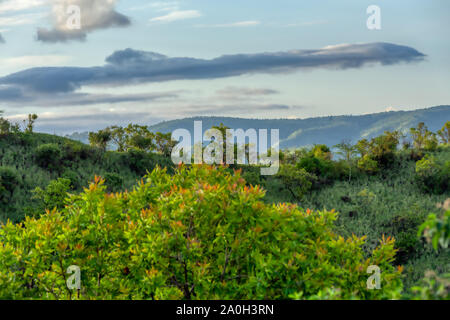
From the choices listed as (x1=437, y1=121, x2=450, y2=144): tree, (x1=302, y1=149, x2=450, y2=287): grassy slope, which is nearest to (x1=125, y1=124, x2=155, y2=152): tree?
(x1=302, y1=149, x2=450, y2=287): grassy slope

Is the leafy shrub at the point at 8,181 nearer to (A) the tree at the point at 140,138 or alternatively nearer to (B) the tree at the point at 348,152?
(A) the tree at the point at 140,138

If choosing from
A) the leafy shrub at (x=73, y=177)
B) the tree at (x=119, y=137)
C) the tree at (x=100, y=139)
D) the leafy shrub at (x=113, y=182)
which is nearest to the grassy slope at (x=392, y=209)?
the leafy shrub at (x=113, y=182)

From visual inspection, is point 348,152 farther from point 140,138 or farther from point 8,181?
Answer: point 8,181

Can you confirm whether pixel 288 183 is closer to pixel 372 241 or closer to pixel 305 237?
pixel 372 241

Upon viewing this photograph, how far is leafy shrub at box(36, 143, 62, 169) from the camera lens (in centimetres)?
4069

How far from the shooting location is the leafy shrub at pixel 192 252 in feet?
32.3

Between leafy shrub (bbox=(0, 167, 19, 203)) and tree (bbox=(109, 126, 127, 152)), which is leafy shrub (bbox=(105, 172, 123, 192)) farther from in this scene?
tree (bbox=(109, 126, 127, 152))

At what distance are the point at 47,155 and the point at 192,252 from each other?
113 ft

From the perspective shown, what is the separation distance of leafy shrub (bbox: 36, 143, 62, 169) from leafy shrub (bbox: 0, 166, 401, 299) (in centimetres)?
3064

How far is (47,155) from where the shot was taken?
4100cm

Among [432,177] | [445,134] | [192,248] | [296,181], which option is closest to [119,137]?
[296,181]

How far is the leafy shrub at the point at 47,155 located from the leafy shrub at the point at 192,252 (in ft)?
101
